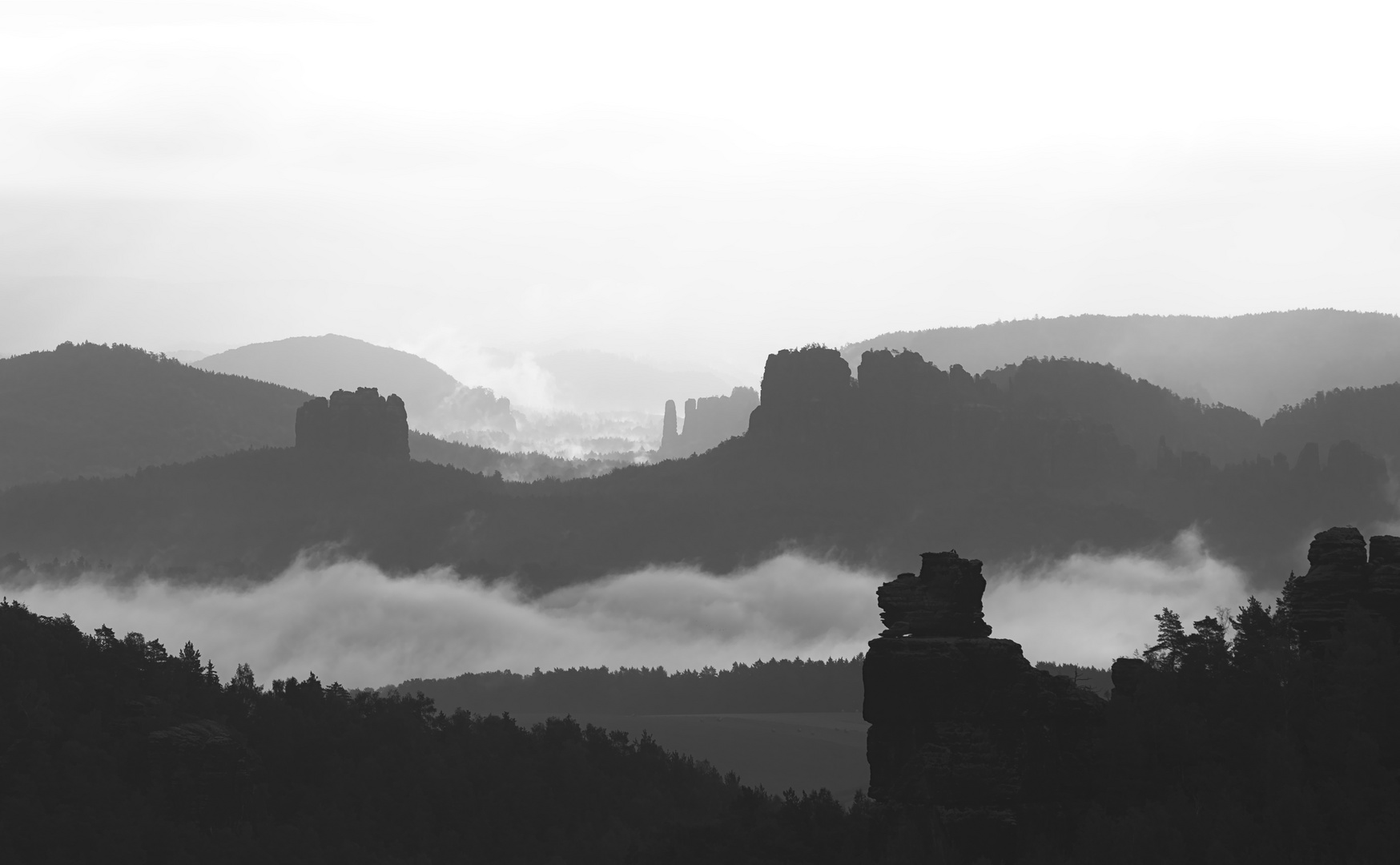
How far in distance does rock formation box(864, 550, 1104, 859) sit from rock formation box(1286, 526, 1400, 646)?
2417 cm

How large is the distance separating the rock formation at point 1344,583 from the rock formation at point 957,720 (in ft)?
79.3

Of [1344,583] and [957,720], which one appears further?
→ [1344,583]

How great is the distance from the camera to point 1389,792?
13075 centimetres

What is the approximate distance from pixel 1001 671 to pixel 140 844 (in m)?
87.6

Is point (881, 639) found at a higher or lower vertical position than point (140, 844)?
higher

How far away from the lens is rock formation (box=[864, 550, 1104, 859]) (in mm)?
129500

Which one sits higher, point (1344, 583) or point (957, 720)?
point (1344, 583)

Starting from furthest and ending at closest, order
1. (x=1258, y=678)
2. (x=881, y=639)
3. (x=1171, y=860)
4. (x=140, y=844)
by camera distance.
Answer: (x=140, y=844)
(x=1258, y=678)
(x=881, y=639)
(x=1171, y=860)

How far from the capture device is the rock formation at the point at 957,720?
425ft

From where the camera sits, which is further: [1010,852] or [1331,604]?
[1331,604]

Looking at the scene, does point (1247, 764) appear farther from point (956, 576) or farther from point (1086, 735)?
point (956, 576)

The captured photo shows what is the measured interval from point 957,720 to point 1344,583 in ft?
99.5

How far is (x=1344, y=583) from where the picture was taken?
145250 mm

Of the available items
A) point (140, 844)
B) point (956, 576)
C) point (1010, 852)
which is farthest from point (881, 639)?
point (140, 844)
